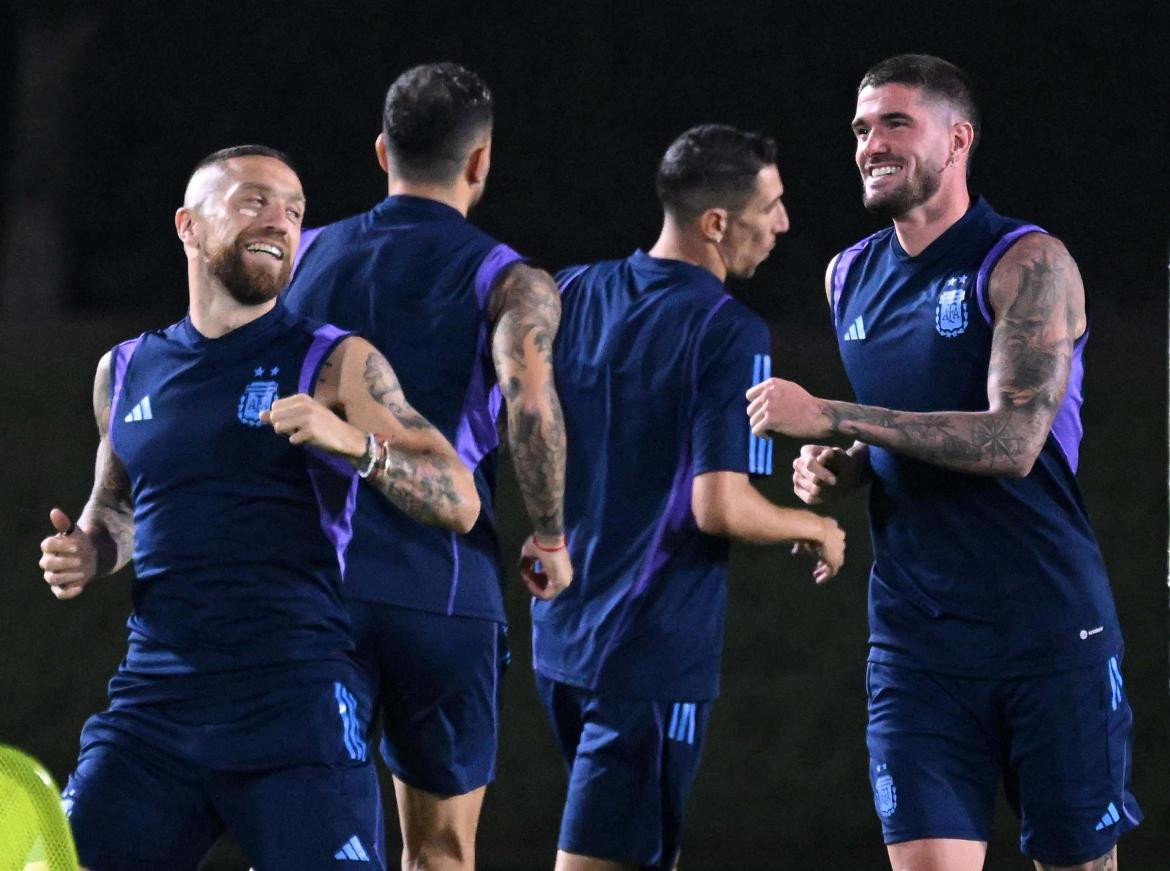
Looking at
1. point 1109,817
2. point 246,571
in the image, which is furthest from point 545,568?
point 1109,817

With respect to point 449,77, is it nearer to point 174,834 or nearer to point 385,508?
point 385,508

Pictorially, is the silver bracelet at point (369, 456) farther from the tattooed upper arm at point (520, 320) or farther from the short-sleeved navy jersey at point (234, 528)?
the tattooed upper arm at point (520, 320)

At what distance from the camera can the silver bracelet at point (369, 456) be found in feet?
11.0

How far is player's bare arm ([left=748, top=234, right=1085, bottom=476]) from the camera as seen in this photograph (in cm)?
380

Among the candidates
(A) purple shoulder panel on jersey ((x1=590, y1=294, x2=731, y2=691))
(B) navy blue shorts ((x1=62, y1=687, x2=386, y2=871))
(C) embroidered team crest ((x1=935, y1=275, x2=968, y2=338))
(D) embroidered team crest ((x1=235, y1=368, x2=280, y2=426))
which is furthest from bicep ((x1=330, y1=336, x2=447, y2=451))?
(C) embroidered team crest ((x1=935, y1=275, x2=968, y2=338))

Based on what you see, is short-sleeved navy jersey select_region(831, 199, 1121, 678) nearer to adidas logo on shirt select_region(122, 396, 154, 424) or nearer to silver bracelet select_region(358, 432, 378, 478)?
silver bracelet select_region(358, 432, 378, 478)

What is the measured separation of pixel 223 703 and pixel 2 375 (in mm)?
4291

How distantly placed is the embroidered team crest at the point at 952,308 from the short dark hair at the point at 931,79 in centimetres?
37

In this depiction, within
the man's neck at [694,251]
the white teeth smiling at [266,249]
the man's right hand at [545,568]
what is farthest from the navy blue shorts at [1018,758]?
the white teeth smiling at [266,249]

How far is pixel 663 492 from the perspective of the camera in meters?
4.48

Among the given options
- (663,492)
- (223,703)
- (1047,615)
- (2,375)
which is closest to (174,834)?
(223,703)

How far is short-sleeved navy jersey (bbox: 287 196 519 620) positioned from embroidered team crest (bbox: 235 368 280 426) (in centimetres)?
67

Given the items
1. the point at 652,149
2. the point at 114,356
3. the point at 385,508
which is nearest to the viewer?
the point at 114,356

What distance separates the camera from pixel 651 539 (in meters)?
4.48
